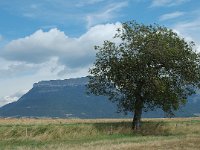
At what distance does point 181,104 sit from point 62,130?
66.8ft

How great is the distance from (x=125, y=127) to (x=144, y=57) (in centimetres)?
1038

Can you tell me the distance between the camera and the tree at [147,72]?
60500 mm

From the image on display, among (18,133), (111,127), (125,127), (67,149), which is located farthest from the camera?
(125,127)

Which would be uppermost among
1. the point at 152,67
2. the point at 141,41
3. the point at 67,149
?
the point at 141,41

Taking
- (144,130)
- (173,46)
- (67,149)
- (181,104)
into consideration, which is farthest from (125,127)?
(67,149)

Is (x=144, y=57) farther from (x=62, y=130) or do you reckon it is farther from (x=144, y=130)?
(x=62, y=130)

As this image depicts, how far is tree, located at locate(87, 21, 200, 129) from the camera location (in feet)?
198

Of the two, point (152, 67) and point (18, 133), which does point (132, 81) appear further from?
point (18, 133)

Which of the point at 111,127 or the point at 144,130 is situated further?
the point at 144,130

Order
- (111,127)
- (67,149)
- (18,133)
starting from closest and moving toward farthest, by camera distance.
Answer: (67,149) → (18,133) → (111,127)

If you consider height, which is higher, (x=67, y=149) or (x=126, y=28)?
(x=126, y=28)

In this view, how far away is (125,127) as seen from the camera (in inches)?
2418

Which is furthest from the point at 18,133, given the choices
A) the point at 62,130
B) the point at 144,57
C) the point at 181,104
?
the point at 181,104

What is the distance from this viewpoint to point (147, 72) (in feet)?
199
